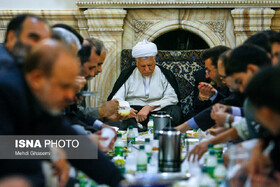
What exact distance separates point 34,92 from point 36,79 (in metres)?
0.05

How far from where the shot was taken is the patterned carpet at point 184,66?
6035 millimetres

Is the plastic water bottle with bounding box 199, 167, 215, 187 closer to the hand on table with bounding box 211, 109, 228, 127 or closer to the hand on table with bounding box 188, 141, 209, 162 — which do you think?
the hand on table with bounding box 188, 141, 209, 162

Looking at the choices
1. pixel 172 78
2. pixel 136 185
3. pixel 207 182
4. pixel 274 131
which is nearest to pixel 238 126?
pixel 207 182

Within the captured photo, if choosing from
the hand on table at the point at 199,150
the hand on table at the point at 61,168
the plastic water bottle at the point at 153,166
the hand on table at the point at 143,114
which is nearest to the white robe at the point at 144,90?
the hand on table at the point at 143,114

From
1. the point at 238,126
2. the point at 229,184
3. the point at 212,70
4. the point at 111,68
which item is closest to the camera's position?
the point at 229,184

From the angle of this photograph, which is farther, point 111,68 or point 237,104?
point 111,68

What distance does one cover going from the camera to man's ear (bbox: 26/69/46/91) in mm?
1645

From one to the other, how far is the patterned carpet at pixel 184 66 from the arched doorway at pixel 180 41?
2.57ft

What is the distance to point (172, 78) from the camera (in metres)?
5.90

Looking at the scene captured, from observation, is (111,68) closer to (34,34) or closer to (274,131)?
(34,34)

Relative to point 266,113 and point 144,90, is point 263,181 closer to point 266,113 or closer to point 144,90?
point 266,113

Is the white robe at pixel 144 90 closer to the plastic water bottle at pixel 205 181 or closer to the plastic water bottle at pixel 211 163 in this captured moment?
the plastic water bottle at pixel 211 163

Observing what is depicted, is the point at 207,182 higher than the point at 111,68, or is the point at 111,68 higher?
the point at 111,68

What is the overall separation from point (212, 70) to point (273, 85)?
10.1 feet
